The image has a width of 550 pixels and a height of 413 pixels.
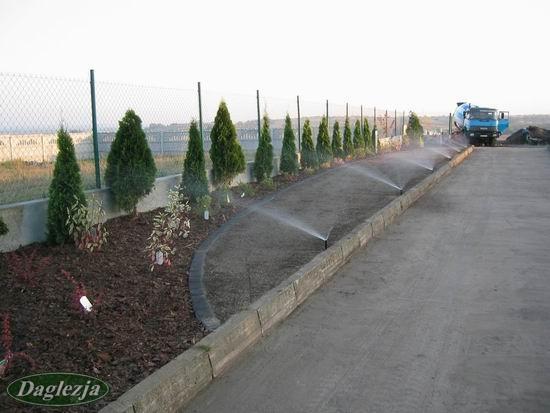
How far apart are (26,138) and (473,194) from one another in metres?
9.99

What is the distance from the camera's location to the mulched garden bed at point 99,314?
3.98m

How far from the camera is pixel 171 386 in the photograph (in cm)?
364

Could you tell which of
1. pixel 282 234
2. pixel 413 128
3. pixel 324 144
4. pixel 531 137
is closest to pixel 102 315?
pixel 282 234

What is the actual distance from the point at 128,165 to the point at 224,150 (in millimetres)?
3276

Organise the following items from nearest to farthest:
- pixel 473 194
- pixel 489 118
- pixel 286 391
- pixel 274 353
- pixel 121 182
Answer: pixel 286 391 < pixel 274 353 < pixel 121 182 < pixel 473 194 < pixel 489 118

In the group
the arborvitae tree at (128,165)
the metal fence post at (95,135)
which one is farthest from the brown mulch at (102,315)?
the metal fence post at (95,135)

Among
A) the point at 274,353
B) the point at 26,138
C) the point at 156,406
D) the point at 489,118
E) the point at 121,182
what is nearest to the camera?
the point at 156,406

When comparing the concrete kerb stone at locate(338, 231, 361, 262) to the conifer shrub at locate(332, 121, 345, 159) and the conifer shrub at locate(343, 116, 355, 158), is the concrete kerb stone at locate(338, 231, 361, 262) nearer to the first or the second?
the conifer shrub at locate(332, 121, 345, 159)

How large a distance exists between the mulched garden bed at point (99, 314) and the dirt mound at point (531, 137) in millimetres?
40052

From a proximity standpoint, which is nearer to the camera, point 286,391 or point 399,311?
point 286,391

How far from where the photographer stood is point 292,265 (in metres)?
6.84

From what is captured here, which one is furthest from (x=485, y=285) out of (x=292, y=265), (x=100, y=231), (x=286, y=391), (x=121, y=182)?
(x=121, y=182)

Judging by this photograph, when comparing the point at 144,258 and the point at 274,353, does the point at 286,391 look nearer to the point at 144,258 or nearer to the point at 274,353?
the point at 274,353

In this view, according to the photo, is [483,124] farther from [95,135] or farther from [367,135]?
[95,135]
